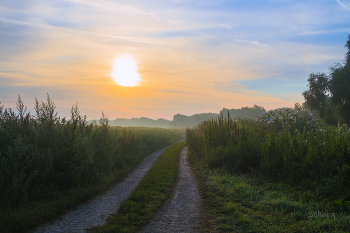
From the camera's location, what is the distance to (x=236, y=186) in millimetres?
7910

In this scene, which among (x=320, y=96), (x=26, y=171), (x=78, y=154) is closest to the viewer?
(x=26, y=171)

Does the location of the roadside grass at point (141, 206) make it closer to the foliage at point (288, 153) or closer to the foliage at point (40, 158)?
the foliage at point (40, 158)

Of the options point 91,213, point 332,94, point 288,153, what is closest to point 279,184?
point 288,153

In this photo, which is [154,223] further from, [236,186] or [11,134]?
[11,134]

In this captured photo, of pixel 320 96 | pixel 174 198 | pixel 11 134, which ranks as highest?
pixel 320 96

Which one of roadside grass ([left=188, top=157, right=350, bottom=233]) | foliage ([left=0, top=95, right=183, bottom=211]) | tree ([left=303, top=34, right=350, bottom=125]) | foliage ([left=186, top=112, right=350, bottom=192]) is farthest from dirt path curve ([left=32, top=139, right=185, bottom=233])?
tree ([left=303, top=34, right=350, bottom=125])

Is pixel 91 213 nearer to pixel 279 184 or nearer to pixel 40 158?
pixel 40 158

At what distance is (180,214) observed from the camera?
20.1 ft

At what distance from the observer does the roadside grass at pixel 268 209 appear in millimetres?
4793

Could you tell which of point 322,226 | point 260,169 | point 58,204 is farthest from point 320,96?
point 58,204

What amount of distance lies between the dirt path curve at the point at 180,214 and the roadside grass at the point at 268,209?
0.96 feet

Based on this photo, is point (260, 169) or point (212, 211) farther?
point (260, 169)

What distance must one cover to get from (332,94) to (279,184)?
26.4 m

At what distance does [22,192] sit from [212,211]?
5.28 meters
